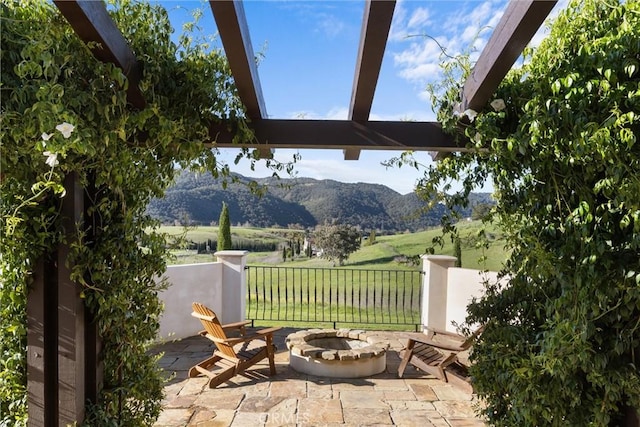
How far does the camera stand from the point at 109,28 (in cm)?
175

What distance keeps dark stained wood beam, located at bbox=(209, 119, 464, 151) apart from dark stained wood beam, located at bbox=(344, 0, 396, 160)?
9cm

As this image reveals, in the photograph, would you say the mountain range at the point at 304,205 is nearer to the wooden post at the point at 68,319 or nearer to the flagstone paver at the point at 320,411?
the flagstone paver at the point at 320,411

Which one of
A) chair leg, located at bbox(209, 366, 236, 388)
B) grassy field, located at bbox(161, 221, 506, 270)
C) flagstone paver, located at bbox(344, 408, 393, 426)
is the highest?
grassy field, located at bbox(161, 221, 506, 270)

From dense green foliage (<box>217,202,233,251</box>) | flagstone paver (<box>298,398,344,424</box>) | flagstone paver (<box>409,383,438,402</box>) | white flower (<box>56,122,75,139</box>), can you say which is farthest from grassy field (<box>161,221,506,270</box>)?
white flower (<box>56,122,75,139</box>)

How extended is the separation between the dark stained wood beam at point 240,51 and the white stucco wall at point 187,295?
11.3 ft

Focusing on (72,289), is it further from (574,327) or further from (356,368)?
(356,368)

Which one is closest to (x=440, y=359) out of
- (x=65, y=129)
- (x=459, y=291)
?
(x=459, y=291)

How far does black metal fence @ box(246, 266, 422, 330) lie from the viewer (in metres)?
6.75

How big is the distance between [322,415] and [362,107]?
245cm

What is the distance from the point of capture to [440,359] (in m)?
4.47

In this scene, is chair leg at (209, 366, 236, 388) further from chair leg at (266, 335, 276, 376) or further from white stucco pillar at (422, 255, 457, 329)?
white stucco pillar at (422, 255, 457, 329)

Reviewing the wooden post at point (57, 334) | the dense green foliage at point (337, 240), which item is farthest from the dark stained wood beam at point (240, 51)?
the dense green foliage at point (337, 240)

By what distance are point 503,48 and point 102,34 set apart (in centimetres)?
167

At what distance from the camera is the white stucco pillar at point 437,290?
5.90 metres
